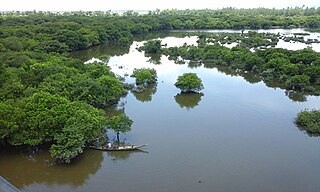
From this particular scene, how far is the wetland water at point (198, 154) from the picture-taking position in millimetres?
16453

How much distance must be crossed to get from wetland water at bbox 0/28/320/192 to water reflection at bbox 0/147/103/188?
0.05m

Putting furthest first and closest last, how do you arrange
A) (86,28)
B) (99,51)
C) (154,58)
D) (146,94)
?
(86,28)
(99,51)
(154,58)
(146,94)

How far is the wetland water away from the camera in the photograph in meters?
16.5

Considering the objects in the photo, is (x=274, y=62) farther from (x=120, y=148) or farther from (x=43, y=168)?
(x=43, y=168)

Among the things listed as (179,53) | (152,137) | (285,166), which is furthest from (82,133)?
(179,53)

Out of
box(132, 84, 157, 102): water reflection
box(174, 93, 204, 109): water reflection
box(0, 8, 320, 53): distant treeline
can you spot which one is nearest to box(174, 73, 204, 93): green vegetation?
box(174, 93, 204, 109): water reflection

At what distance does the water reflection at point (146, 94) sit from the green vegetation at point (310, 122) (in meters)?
13.1

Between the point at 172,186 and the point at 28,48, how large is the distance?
106ft

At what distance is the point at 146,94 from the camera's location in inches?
1216

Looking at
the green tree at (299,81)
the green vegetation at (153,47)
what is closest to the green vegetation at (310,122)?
the green tree at (299,81)

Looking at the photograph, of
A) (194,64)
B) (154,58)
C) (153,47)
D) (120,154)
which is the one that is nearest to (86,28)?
(153,47)

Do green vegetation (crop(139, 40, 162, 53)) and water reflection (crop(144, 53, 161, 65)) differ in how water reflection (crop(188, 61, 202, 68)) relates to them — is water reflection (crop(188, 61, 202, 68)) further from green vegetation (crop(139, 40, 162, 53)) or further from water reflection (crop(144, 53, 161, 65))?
green vegetation (crop(139, 40, 162, 53))

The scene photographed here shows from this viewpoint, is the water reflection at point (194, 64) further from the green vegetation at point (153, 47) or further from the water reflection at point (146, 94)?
the water reflection at point (146, 94)

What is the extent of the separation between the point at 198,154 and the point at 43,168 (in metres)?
9.09
